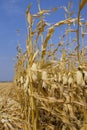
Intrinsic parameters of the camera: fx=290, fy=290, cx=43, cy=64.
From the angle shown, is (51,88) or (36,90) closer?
(36,90)

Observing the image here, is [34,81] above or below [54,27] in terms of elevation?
below

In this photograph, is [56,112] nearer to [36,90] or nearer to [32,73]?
[36,90]

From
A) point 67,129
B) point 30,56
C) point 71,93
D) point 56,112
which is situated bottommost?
point 67,129

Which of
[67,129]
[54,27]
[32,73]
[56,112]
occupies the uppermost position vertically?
[54,27]

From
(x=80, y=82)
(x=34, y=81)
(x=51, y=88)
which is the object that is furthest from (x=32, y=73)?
(x=51, y=88)

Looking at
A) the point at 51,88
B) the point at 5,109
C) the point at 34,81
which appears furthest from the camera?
the point at 5,109

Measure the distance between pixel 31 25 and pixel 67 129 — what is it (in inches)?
37.2

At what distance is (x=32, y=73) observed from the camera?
5.98 ft

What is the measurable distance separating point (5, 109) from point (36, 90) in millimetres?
1079

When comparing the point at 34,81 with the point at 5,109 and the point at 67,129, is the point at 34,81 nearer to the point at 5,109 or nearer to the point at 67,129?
the point at 67,129

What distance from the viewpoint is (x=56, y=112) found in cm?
232

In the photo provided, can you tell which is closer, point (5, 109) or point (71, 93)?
point (71, 93)

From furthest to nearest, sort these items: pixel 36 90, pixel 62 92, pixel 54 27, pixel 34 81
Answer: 1. pixel 62 92
2. pixel 36 90
3. pixel 34 81
4. pixel 54 27

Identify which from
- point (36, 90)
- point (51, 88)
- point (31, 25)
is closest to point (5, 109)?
point (51, 88)
